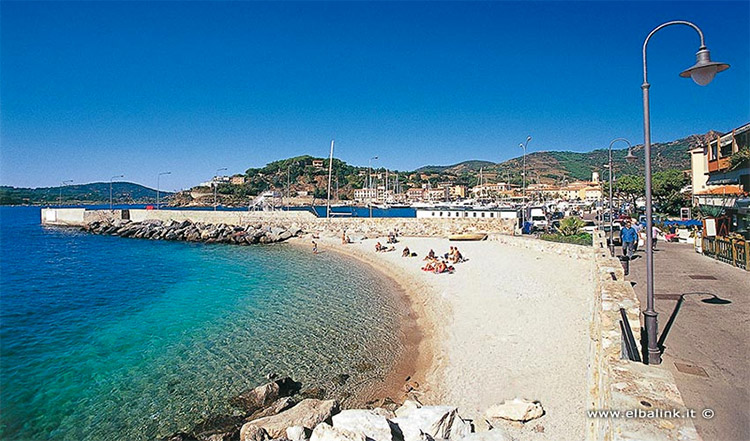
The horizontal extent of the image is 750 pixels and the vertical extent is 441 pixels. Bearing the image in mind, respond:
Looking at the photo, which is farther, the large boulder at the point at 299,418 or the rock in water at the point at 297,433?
the large boulder at the point at 299,418

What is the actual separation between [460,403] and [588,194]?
126 metres

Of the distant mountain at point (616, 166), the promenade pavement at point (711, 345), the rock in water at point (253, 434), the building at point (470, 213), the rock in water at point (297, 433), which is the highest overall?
the distant mountain at point (616, 166)

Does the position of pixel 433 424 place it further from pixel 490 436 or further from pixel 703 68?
pixel 703 68

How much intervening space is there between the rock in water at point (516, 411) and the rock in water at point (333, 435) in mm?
2722

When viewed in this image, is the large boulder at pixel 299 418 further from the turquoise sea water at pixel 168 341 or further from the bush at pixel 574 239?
the bush at pixel 574 239

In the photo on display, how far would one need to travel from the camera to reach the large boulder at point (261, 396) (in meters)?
8.26

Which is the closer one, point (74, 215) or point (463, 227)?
point (463, 227)

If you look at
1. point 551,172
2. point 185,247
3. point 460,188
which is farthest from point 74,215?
point 551,172

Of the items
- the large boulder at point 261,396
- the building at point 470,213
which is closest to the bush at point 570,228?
the building at point 470,213

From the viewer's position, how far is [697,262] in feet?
52.6

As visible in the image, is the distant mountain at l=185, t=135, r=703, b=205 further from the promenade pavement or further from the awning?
the promenade pavement

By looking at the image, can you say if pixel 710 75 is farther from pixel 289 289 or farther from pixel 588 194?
pixel 588 194

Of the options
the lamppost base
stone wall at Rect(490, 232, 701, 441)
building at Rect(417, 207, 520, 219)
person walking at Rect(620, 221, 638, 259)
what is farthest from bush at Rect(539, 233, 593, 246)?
the lamppost base

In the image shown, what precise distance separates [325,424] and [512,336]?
629cm
